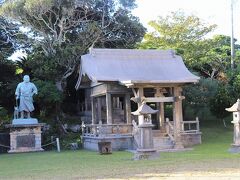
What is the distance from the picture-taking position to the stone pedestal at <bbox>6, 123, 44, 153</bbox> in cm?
2184

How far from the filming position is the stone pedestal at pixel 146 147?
14.7 m

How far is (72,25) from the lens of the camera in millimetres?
27906

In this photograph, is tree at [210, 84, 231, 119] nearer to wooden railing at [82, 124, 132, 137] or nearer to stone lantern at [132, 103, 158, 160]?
A: wooden railing at [82, 124, 132, 137]

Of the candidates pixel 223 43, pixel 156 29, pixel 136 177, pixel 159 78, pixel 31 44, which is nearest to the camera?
pixel 136 177

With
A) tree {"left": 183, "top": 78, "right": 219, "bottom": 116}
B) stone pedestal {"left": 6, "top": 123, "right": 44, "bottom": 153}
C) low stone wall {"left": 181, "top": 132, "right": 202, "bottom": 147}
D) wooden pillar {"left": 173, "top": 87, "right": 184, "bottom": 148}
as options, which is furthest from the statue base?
tree {"left": 183, "top": 78, "right": 219, "bottom": 116}

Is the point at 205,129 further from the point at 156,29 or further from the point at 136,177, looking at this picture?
the point at 136,177

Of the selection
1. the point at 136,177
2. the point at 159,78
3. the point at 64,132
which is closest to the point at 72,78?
the point at 64,132

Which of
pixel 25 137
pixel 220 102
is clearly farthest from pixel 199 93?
pixel 25 137

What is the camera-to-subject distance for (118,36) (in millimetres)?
29672

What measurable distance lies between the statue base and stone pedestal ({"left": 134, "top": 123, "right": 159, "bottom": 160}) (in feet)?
28.7

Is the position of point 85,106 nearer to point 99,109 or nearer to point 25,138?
point 99,109

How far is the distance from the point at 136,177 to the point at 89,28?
18.1 metres

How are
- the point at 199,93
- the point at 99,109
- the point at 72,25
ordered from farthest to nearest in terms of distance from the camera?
the point at 72,25 < the point at 199,93 < the point at 99,109

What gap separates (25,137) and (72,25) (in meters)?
9.20
